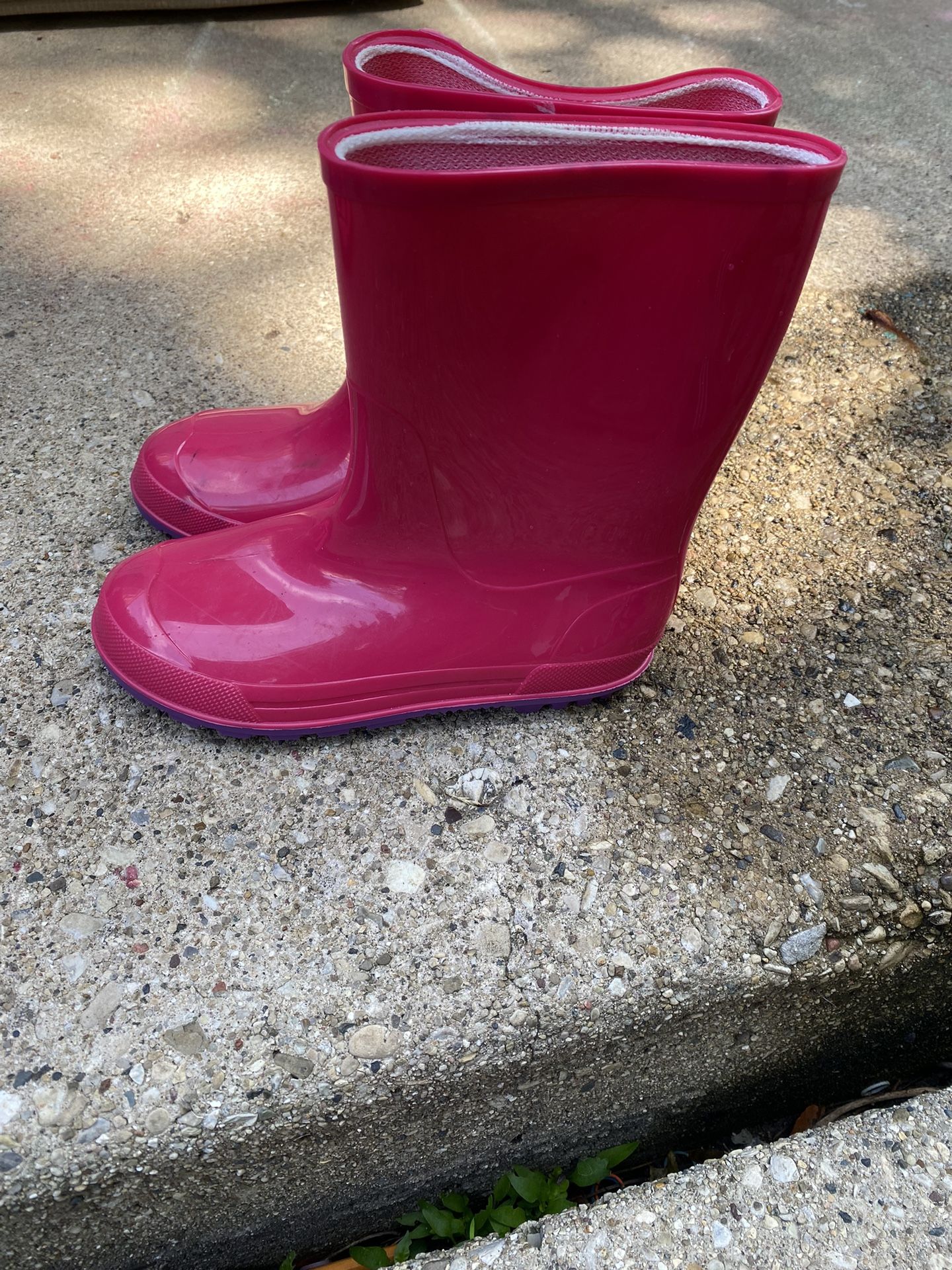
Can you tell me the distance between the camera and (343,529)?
2.78 ft

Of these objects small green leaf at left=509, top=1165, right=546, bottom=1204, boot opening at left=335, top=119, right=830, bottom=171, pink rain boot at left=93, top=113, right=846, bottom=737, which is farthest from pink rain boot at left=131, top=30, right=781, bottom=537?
small green leaf at left=509, top=1165, right=546, bottom=1204

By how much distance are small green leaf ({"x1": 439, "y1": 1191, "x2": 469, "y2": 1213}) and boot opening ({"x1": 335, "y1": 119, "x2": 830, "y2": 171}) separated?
0.80 metres

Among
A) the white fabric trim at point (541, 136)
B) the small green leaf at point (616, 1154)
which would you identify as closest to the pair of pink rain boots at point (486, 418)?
the white fabric trim at point (541, 136)

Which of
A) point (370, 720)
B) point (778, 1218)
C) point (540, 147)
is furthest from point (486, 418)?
point (778, 1218)

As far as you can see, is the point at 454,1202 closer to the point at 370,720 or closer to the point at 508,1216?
the point at 508,1216

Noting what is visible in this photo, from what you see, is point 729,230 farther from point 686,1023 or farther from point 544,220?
point 686,1023

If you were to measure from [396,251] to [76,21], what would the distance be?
2227 mm

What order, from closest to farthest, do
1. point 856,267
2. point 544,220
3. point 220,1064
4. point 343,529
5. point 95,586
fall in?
point 544,220 < point 220,1064 < point 343,529 < point 95,586 < point 856,267

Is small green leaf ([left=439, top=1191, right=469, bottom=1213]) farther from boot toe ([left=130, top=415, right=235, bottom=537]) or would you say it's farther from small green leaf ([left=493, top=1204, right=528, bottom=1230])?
boot toe ([left=130, top=415, right=235, bottom=537])

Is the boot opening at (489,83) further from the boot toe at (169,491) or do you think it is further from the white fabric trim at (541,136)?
the boot toe at (169,491)

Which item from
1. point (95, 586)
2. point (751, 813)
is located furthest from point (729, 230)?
point (95, 586)

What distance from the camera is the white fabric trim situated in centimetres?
64

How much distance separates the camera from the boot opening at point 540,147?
0.64 metres

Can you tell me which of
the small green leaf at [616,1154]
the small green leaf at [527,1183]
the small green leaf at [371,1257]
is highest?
the small green leaf at [616,1154]
